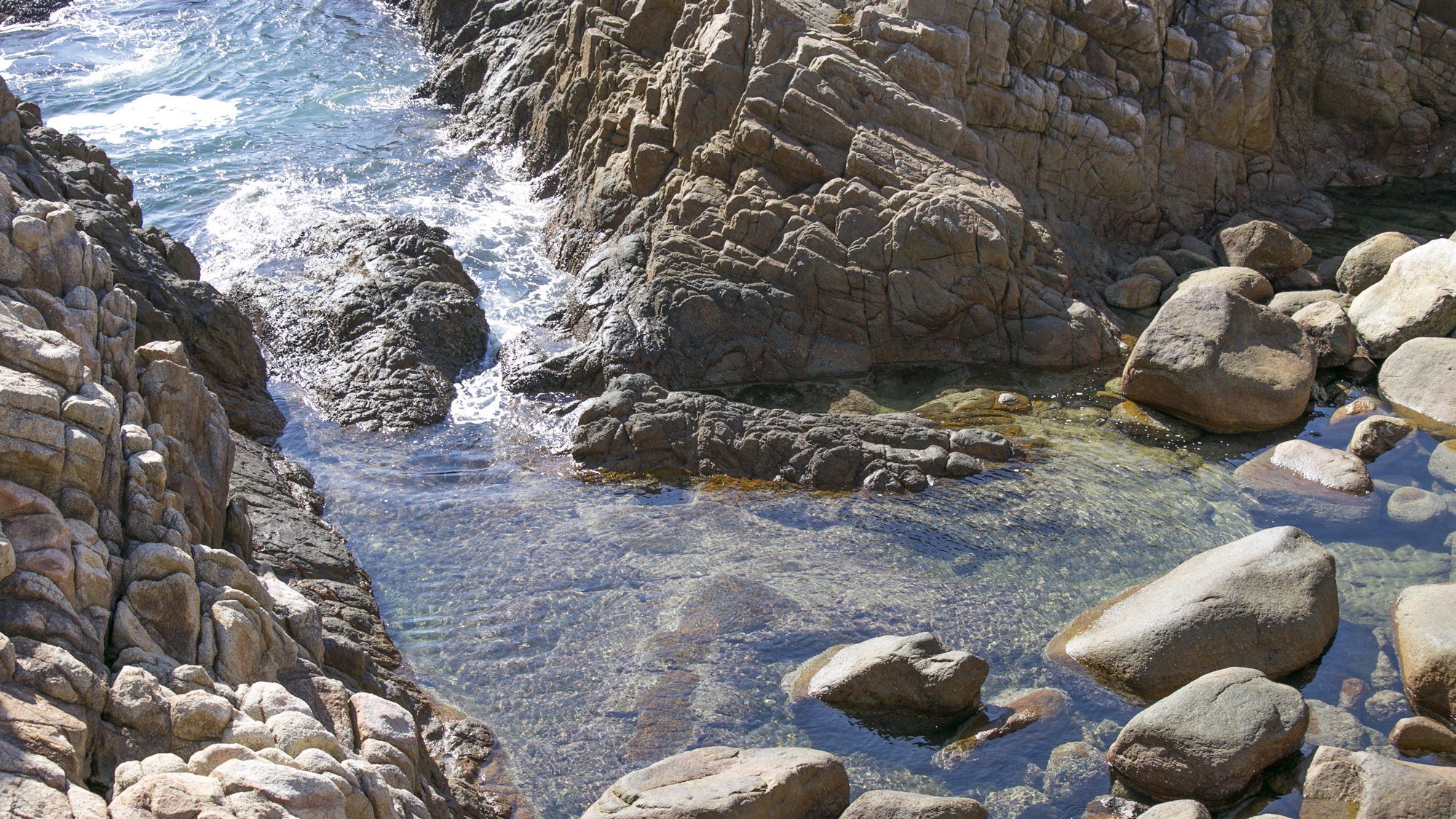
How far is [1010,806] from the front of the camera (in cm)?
838

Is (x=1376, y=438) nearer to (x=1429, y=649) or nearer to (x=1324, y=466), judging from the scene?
(x=1324, y=466)

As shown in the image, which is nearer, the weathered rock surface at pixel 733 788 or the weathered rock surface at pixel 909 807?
the weathered rock surface at pixel 733 788

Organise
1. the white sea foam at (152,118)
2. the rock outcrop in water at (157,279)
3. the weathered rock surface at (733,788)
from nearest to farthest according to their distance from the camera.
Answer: the weathered rock surface at (733,788)
the rock outcrop in water at (157,279)
the white sea foam at (152,118)

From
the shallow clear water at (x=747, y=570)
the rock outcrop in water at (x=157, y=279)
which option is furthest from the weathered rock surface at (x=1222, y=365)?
the rock outcrop in water at (x=157, y=279)

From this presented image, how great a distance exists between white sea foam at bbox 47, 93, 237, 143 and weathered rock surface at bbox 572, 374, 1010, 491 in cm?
1537

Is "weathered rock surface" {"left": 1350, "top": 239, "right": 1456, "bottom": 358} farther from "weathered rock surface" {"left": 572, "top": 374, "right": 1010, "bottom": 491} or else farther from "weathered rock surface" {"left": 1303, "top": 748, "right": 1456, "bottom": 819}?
"weathered rock surface" {"left": 1303, "top": 748, "right": 1456, "bottom": 819}

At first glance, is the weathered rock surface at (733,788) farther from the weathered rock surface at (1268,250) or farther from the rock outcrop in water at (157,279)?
the weathered rock surface at (1268,250)

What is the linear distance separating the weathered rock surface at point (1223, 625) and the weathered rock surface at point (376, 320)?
351 inches

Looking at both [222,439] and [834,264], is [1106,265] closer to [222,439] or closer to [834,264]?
[834,264]

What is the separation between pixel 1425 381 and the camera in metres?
14.0

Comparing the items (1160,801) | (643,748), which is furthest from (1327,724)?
(643,748)

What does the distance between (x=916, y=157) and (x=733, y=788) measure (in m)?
10.8

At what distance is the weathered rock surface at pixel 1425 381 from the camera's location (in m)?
13.6

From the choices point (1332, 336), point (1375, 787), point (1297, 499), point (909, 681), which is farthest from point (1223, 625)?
point (1332, 336)
